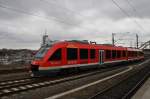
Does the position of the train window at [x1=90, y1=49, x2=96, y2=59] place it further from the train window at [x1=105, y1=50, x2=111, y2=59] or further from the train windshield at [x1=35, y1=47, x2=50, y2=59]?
the train windshield at [x1=35, y1=47, x2=50, y2=59]

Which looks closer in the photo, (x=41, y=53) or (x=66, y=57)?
(x=41, y=53)

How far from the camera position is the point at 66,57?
20.8 metres

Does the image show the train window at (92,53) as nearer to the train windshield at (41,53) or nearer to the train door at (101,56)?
the train door at (101,56)

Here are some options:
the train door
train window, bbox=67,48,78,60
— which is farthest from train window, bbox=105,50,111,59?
train window, bbox=67,48,78,60

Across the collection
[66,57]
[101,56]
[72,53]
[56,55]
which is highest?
[72,53]

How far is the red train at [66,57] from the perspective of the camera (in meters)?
18.7

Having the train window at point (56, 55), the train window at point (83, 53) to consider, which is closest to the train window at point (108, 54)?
the train window at point (83, 53)

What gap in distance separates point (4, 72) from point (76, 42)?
23.3 feet

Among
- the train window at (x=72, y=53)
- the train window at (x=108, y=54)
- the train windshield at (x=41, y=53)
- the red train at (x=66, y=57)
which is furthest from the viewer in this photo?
the train window at (x=108, y=54)

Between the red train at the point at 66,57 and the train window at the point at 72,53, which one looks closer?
the red train at the point at 66,57

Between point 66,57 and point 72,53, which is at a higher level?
point 72,53

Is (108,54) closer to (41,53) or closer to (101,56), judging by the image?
(101,56)

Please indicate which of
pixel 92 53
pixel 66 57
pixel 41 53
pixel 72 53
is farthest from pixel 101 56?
pixel 41 53

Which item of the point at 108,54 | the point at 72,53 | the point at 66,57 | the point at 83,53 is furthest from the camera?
the point at 108,54
